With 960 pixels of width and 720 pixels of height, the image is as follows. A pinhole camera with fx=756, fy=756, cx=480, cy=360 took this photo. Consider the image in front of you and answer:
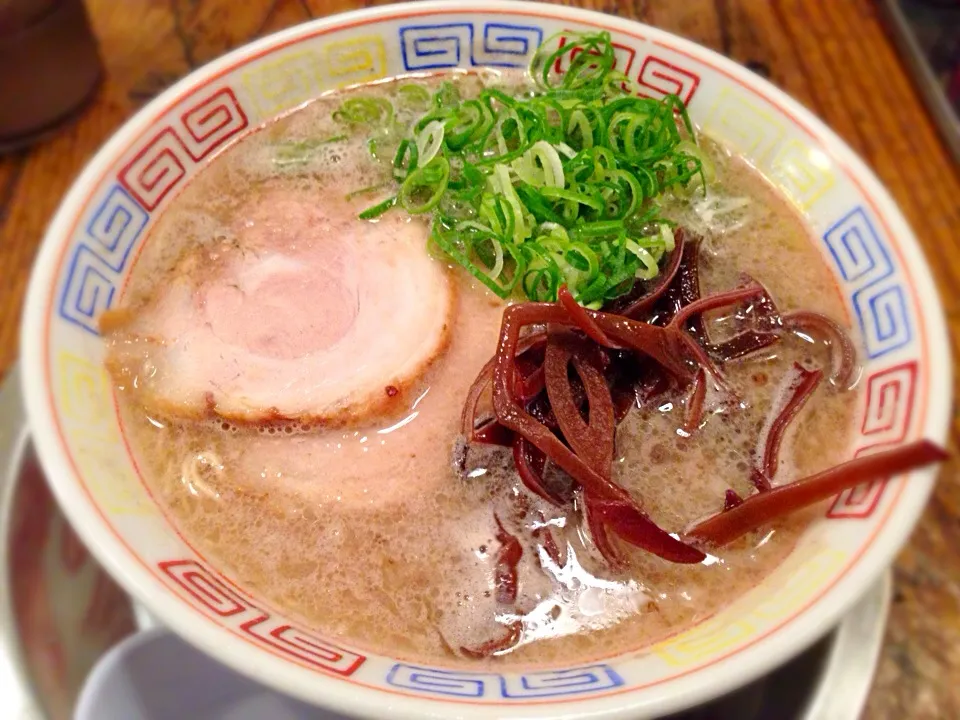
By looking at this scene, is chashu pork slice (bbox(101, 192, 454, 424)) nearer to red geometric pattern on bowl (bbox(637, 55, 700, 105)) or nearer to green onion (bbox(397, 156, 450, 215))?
green onion (bbox(397, 156, 450, 215))

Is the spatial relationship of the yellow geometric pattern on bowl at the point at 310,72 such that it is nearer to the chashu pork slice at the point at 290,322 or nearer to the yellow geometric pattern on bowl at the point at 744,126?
the chashu pork slice at the point at 290,322

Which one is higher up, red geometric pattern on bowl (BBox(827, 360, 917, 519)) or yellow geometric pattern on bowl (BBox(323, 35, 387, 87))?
yellow geometric pattern on bowl (BBox(323, 35, 387, 87))

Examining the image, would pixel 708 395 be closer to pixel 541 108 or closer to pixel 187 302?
pixel 541 108

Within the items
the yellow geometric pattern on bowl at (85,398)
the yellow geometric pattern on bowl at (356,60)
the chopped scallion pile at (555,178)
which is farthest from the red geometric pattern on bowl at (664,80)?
the yellow geometric pattern on bowl at (85,398)

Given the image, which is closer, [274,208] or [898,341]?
[898,341]

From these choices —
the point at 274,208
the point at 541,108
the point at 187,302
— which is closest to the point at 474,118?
the point at 541,108

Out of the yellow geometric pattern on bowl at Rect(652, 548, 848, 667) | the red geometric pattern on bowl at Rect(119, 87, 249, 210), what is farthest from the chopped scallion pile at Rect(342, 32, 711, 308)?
the yellow geometric pattern on bowl at Rect(652, 548, 848, 667)
